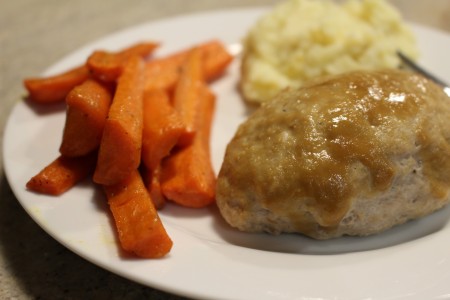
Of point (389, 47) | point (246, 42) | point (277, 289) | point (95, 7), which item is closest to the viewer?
point (277, 289)

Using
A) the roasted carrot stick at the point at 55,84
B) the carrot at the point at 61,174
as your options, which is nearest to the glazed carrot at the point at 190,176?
the carrot at the point at 61,174

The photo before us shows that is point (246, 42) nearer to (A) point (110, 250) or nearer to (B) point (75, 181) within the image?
(B) point (75, 181)

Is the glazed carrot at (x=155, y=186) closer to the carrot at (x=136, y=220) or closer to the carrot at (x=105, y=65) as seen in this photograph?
the carrot at (x=136, y=220)

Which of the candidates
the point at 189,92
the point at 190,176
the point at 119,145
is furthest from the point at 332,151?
the point at 189,92

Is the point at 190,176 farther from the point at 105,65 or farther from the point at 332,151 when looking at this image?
the point at 105,65

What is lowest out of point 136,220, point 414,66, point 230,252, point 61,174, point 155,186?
point 414,66

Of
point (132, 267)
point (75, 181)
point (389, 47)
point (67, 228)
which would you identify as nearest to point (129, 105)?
point (75, 181)

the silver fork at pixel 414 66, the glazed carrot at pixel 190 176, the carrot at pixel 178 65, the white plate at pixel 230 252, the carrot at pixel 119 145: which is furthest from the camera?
the silver fork at pixel 414 66
